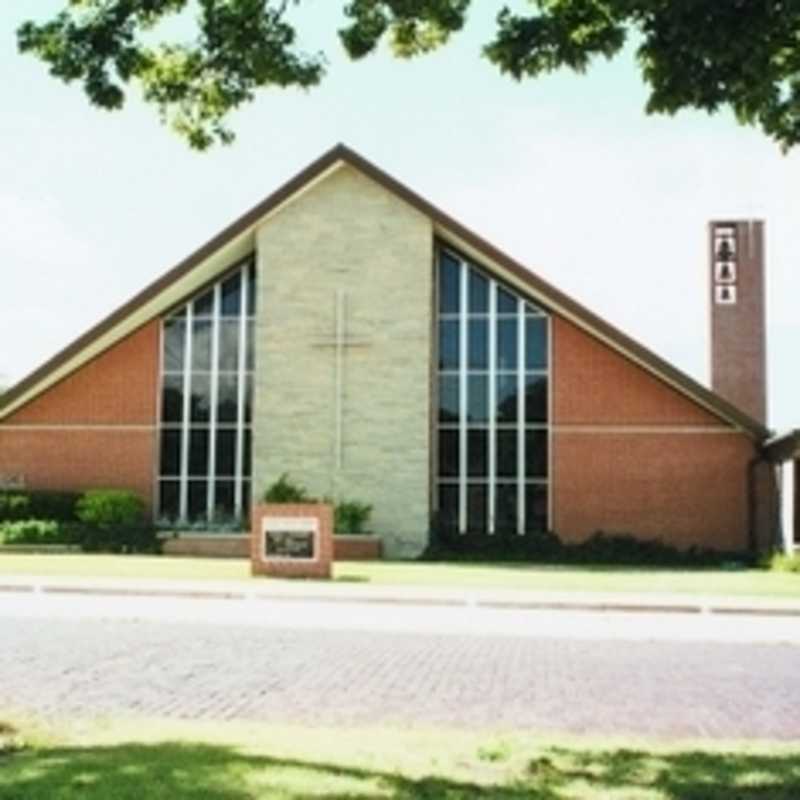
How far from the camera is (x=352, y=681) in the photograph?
10727mm

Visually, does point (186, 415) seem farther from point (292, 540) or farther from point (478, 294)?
point (292, 540)

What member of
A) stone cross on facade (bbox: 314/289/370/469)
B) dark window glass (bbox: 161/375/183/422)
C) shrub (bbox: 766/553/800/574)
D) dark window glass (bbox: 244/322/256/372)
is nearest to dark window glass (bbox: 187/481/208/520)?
dark window glass (bbox: 161/375/183/422)

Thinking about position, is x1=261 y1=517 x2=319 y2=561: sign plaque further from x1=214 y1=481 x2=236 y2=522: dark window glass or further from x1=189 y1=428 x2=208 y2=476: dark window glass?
x1=189 y1=428 x2=208 y2=476: dark window glass

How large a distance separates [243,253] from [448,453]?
7951mm

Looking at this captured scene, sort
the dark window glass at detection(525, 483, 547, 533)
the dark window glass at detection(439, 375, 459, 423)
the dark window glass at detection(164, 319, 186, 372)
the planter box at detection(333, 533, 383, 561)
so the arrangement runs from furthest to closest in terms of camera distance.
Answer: the dark window glass at detection(164, 319, 186, 372)
the dark window glass at detection(439, 375, 459, 423)
the dark window glass at detection(525, 483, 547, 533)
the planter box at detection(333, 533, 383, 561)

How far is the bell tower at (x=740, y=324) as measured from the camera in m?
37.7

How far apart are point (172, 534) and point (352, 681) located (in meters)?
22.7

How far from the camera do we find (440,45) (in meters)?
8.03

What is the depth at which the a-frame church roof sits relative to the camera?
32.0 m

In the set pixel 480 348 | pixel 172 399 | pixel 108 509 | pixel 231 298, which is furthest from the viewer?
pixel 231 298

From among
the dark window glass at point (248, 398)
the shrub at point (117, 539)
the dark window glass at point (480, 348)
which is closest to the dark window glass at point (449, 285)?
the dark window glass at point (480, 348)

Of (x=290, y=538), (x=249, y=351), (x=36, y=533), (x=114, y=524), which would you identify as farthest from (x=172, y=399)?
(x=290, y=538)

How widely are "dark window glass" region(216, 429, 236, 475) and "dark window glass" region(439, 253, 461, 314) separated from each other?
6.70 meters

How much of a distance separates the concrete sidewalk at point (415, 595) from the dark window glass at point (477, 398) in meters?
12.3
